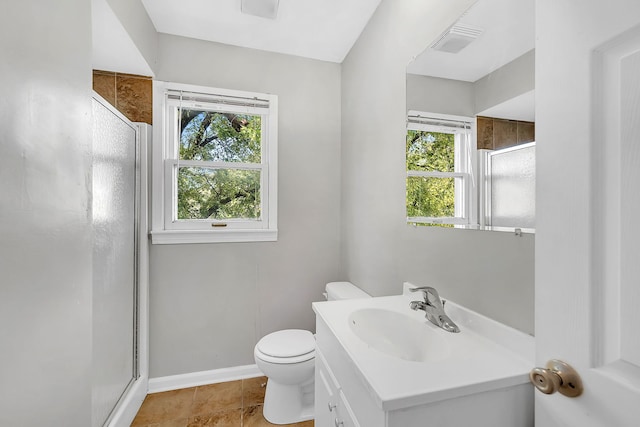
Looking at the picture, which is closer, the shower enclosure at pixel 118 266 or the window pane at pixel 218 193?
the shower enclosure at pixel 118 266

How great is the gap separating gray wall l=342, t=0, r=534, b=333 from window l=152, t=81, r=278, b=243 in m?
0.61

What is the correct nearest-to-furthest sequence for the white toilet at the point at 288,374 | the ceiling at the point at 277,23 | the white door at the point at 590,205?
1. the white door at the point at 590,205
2. the white toilet at the point at 288,374
3. the ceiling at the point at 277,23

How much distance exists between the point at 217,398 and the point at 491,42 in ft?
7.75

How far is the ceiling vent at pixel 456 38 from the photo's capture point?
105cm

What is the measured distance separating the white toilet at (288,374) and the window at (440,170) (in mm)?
782

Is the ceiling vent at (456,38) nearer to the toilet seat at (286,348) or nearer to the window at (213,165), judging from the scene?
the window at (213,165)

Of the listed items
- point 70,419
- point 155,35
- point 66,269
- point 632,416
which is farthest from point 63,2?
point 632,416

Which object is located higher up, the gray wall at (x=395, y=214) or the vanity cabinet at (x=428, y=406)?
the gray wall at (x=395, y=214)

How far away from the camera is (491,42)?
98cm

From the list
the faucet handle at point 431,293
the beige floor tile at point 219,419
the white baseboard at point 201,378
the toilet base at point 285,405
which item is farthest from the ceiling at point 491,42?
the white baseboard at point 201,378

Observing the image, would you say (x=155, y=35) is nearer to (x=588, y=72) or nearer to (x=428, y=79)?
(x=428, y=79)

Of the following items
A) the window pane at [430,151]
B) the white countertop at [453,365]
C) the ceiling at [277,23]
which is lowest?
the white countertop at [453,365]

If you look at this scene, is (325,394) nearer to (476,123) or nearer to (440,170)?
(440,170)

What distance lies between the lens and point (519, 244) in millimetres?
875
